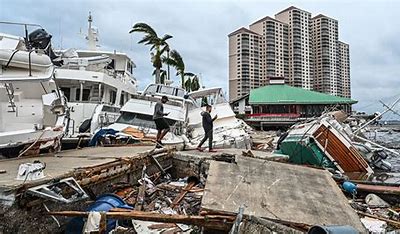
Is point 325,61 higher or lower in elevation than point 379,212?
higher

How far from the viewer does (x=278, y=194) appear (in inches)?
225

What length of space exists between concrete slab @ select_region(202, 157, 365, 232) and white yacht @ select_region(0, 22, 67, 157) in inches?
183

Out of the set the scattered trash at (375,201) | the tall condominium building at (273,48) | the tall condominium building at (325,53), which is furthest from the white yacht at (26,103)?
the tall condominium building at (325,53)

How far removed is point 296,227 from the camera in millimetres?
4219

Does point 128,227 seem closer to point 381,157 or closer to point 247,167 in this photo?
point 247,167

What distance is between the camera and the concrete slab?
468 cm

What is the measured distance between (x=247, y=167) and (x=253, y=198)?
2.38m

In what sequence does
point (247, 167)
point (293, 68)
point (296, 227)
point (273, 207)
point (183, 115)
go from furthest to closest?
1. point (293, 68)
2. point (183, 115)
3. point (247, 167)
4. point (273, 207)
5. point (296, 227)

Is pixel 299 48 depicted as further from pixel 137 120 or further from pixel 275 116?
pixel 137 120

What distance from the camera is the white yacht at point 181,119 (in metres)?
14.4

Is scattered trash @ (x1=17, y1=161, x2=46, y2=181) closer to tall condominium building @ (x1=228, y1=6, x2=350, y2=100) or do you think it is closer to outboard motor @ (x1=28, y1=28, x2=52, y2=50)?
outboard motor @ (x1=28, y1=28, x2=52, y2=50)

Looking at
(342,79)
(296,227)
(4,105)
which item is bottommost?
(296,227)

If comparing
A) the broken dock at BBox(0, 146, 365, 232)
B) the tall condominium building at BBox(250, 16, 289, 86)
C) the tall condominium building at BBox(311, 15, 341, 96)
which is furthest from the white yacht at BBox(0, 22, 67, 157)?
the tall condominium building at BBox(311, 15, 341, 96)

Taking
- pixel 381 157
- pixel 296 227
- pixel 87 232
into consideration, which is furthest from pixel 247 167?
pixel 381 157
